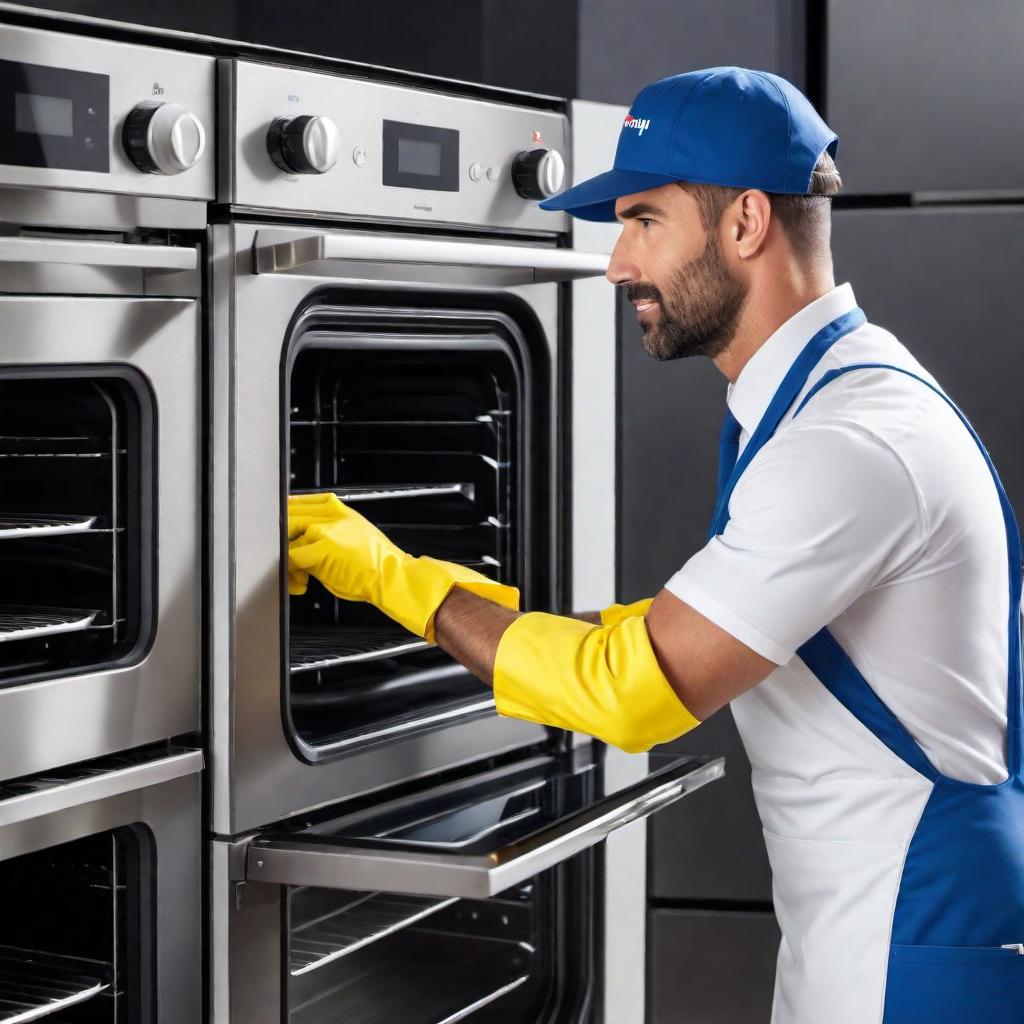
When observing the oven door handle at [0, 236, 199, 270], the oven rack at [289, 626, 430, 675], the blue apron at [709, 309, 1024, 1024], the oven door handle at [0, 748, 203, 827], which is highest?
the oven door handle at [0, 236, 199, 270]

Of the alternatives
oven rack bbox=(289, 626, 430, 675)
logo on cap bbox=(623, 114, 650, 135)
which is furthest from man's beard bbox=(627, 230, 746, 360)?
oven rack bbox=(289, 626, 430, 675)

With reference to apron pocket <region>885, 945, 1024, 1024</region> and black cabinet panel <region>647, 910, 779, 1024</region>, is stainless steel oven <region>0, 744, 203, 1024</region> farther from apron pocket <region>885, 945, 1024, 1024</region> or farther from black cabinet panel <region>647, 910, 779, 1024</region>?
black cabinet panel <region>647, 910, 779, 1024</region>

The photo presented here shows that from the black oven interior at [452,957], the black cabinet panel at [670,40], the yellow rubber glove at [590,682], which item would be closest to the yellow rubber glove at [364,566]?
the yellow rubber glove at [590,682]

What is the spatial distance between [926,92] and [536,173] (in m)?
0.94

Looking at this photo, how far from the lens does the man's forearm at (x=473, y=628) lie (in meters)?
1.58

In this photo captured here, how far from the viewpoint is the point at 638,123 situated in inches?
63.6

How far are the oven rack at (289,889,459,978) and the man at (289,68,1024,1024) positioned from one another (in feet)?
1.38

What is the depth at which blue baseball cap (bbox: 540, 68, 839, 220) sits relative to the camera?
5.10 ft

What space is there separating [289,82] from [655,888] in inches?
61.6

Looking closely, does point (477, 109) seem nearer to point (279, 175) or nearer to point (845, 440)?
point (279, 175)

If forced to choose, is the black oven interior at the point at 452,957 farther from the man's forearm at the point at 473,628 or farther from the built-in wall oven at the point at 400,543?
the man's forearm at the point at 473,628

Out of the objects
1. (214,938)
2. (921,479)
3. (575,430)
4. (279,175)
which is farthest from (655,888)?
(279,175)

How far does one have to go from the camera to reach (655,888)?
2.57m

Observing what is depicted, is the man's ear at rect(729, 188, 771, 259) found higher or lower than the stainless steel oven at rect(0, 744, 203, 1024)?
higher
